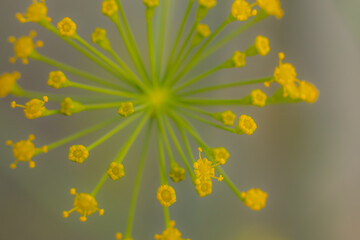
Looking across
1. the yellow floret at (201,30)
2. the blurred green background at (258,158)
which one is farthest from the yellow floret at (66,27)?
the blurred green background at (258,158)

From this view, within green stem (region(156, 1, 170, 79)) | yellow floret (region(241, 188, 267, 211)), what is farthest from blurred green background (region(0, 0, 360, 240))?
Answer: yellow floret (region(241, 188, 267, 211))

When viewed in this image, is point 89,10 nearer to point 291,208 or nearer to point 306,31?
point 306,31

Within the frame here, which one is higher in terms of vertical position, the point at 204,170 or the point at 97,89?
the point at 97,89

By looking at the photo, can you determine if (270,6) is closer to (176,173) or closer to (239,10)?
(239,10)

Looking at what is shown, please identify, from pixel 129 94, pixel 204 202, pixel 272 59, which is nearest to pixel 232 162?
pixel 204 202

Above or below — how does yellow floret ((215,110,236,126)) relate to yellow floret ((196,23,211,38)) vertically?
below

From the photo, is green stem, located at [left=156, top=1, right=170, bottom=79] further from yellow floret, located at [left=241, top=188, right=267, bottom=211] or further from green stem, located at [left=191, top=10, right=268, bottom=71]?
yellow floret, located at [left=241, top=188, right=267, bottom=211]

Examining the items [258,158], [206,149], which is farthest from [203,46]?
[258,158]

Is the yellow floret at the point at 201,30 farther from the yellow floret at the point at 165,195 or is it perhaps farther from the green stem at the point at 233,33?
the yellow floret at the point at 165,195
